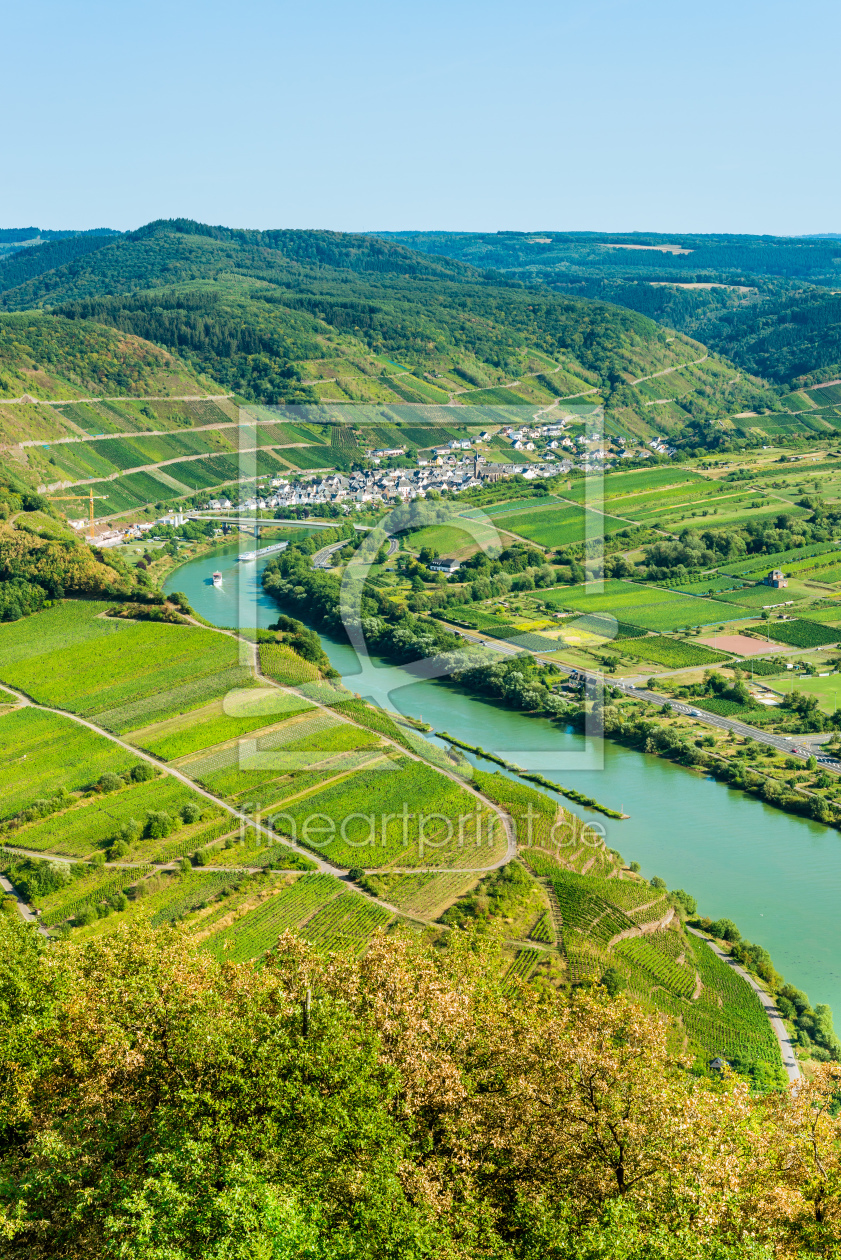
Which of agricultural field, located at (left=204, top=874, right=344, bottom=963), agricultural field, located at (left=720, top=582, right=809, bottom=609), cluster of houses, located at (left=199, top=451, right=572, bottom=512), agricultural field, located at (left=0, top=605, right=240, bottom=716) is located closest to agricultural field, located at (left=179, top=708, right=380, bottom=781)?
agricultural field, located at (left=0, top=605, right=240, bottom=716)

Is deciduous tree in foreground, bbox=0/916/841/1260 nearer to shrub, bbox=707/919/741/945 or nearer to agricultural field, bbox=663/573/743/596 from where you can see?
shrub, bbox=707/919/741/945

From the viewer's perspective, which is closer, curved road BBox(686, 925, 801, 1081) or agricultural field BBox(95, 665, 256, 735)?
curved road BBox(686, 925, 801, 1081)

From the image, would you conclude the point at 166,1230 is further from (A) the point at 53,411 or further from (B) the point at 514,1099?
(A) the point at 53,411

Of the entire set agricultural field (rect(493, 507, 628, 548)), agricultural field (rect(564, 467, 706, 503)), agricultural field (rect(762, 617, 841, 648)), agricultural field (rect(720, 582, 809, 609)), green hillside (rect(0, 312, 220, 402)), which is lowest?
agricultural field (rect(762, 617, 841, 648))

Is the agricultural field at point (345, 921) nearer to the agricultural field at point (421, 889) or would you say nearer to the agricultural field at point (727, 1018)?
the agricultural field at point (421, 889)

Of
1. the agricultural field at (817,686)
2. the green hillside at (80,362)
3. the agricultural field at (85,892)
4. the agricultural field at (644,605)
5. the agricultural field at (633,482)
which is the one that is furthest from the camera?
the green hillside at (80,362)

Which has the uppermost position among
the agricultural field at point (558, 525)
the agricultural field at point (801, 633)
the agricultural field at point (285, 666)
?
the agricultural field at point (558, 525)

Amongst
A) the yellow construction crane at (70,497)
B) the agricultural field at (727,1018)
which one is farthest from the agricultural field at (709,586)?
the yellow construction crane at (70,497)

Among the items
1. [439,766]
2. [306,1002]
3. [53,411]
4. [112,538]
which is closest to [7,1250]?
[306,1002]
